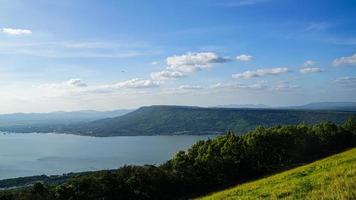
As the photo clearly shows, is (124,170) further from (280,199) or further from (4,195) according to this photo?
(280,199)

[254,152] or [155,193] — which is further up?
[254,152]

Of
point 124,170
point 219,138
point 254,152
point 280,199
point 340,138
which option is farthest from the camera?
point 340,138

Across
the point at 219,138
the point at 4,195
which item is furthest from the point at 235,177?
the point at 4,195

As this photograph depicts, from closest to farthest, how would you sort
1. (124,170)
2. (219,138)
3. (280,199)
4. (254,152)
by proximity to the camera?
1. (280,199)
2. (124,170)
3. (254,152)
4. (219,138)

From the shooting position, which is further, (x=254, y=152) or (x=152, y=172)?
(x=254, y=152)

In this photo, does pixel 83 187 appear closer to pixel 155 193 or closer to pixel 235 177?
pixel 155 193

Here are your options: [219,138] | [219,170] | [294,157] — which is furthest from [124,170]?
[294,157]
